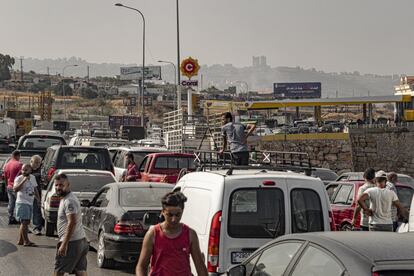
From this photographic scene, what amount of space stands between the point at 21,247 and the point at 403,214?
6903 mm

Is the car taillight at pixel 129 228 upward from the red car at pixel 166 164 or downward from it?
downward

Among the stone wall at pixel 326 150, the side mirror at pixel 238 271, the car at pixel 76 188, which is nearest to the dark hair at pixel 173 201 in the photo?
the side mirror at pixel 238 271

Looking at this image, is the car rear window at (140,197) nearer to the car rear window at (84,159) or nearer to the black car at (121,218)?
the black car at (121,218)

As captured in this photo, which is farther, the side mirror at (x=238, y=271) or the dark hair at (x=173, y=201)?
the dark hair at (x=173, y=201)

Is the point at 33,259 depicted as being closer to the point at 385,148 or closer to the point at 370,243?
the point at 370,243

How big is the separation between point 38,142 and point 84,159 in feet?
20.8

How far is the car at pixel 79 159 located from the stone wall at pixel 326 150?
27996 mm

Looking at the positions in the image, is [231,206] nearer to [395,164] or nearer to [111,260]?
[111,260]

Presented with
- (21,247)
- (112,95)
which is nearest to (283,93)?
(112,95)

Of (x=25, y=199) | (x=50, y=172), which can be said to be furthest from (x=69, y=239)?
(x=50, y=172)

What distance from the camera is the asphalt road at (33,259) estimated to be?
11.9 meters

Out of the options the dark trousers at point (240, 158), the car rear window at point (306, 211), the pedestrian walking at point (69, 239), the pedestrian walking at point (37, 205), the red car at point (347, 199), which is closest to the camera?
the car rear window at point (306, 211)

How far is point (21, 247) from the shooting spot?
1431cm

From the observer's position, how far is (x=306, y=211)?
8547mm
